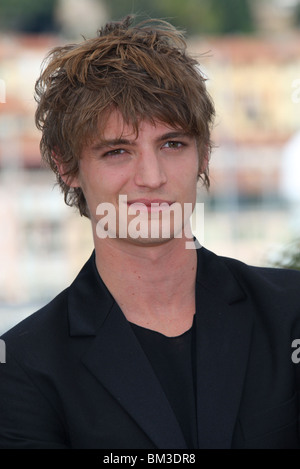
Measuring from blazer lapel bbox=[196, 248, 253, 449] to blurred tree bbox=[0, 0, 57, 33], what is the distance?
58135mm

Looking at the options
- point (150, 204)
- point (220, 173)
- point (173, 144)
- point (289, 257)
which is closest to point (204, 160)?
point (173, 144)

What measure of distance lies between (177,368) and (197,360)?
0.18 feet

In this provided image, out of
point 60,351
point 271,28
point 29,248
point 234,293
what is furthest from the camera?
point 271,28

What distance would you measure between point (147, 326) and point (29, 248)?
1812 inches

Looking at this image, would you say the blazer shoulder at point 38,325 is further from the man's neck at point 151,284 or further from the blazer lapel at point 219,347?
the blazer lapel at point 219,347

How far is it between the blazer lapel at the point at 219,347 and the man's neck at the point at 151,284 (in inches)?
2.3

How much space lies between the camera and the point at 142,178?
6.59ft

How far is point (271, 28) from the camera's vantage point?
58.2 m

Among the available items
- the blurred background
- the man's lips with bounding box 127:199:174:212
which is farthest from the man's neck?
the blurred background

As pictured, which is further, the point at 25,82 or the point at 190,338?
the point at 25,82

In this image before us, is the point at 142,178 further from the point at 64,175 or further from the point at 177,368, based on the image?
the point at 177,368

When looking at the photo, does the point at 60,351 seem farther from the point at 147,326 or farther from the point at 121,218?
the point at 121,218
